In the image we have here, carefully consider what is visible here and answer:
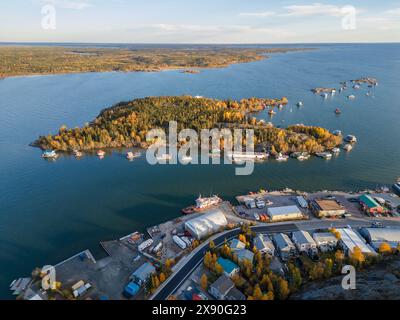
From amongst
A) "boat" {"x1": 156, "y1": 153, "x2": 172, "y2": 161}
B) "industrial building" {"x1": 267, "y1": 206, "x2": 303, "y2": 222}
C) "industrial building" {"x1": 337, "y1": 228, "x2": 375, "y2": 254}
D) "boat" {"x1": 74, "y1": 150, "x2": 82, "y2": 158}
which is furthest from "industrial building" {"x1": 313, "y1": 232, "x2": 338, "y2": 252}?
"boat" {"x1": 74, "y1": 150, "x2": 82, "y2": 158}

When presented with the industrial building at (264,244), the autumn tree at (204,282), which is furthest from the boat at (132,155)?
the autumn tree at (204,282)

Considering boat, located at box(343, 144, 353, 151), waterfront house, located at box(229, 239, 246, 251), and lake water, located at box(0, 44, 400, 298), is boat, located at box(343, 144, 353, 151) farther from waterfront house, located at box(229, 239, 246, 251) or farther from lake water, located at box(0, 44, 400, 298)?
waterfront house, located at box(229, 239, 246, 251)

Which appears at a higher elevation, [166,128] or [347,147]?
[166,128]

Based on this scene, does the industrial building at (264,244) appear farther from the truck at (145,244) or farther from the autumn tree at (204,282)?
the truck at (145,244)

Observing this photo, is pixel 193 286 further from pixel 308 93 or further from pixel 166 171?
pixel 308 93

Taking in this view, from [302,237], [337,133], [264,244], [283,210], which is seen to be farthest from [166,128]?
[302,237]

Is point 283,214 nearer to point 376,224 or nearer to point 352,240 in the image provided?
point 352,240
